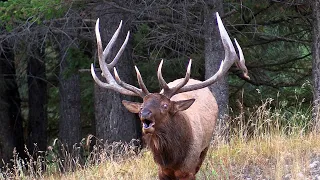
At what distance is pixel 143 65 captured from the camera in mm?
14445

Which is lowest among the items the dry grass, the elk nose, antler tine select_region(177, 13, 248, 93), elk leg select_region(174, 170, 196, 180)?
the dry grass

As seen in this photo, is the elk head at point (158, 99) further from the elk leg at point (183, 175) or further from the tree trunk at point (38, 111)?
the tree trunk at point (38, 111)

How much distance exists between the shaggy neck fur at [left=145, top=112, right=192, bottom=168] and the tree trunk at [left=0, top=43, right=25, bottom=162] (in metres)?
9.59

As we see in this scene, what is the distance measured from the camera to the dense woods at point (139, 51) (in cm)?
1089

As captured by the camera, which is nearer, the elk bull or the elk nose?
the elk nose

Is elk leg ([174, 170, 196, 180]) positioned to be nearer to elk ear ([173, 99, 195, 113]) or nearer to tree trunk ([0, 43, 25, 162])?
elk ear ([173, 99, 195, 113])

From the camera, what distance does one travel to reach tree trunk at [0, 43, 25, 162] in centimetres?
1650

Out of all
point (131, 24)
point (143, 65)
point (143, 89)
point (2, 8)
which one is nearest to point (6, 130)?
point (143, 65)

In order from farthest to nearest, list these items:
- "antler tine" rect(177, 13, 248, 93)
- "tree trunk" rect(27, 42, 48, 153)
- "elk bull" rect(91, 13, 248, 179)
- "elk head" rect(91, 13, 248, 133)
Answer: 1. "tree trunk" rect(27, 42, 48, 153)
2. "antler tine" rect(177, 13, 248, 93)
3. "elk bull" rect(91, 13, 248, 179)
4. "elk head" rect(91, 13, 248, 133)

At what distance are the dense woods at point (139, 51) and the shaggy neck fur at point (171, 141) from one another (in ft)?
7.06

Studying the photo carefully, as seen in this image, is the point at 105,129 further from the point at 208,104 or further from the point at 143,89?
the point at 143,89

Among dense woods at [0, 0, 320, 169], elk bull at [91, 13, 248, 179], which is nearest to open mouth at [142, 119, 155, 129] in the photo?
Answer: elk bull at [91, 13, 248, 179]

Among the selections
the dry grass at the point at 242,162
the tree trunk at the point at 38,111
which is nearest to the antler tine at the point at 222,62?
the dry grass at the point at 242,162

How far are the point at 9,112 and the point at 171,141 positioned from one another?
12.1 meters
